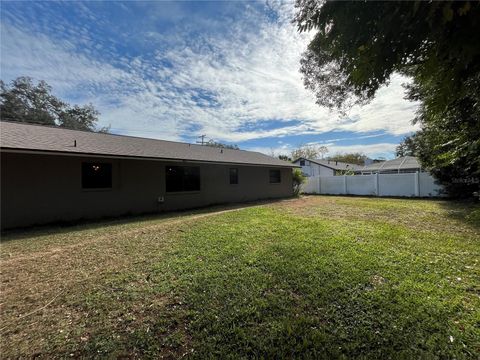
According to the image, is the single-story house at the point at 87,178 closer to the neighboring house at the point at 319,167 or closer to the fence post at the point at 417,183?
the fence post at the point at 417,183

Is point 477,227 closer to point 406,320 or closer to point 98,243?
point 406,320

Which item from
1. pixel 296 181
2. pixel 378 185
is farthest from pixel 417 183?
pixel 296 181

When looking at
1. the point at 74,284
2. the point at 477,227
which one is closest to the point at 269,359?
the point at 74,284

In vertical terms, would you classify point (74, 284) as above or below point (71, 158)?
below

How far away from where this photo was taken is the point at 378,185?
54.8ft

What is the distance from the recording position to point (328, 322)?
2.62m

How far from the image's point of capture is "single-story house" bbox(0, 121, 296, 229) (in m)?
7.55

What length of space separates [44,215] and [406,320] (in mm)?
10340

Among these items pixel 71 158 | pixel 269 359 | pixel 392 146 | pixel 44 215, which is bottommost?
pixel 269 359

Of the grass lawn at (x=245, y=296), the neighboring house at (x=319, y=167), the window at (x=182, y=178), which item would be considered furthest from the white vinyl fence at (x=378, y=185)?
the neighboring house at (x=319, y=167)

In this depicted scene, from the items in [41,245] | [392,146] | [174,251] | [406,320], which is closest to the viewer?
[406,320]

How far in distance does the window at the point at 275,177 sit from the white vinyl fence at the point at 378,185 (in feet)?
16.7

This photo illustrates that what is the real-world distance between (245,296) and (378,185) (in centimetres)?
1696

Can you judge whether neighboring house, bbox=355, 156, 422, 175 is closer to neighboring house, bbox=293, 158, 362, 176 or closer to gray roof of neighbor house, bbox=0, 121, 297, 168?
neighboring house, bbox=293, 158, 362, 176
